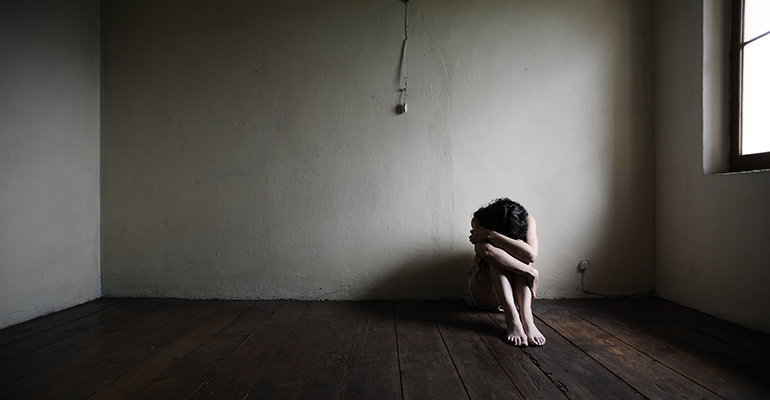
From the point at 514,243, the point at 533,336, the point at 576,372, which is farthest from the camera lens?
the point at 514,243

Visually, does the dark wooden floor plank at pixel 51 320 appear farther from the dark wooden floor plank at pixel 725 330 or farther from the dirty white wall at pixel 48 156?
the dark wooden floor plank at pixel 725 330

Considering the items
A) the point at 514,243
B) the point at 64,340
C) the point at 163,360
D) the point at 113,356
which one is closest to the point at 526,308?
the point at 514,243

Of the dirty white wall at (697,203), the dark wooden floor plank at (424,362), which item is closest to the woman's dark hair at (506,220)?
the dark wooden floor plank at (424,362)

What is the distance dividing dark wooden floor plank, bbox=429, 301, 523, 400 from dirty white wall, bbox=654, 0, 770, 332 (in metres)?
1.60

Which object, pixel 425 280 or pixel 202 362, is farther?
pixel 425 280

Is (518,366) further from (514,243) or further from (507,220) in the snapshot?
(507,220)

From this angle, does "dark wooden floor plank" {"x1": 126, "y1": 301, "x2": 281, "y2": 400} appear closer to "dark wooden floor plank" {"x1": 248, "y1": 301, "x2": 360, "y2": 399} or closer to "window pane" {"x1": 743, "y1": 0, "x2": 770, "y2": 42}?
"dark wooden floor plank" {"x1": 248, "y1": 301, "x2": 360, "y2": 399}

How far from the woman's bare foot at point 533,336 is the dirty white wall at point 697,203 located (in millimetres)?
1297

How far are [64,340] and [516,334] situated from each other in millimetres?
2466

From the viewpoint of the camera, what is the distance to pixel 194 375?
1485mm

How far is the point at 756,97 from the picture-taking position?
6.99ft

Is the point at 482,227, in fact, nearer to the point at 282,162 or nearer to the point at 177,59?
the point at 282,162

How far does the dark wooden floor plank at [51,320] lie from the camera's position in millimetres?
1942

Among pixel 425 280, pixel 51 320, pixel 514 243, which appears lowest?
pixel 51 320
